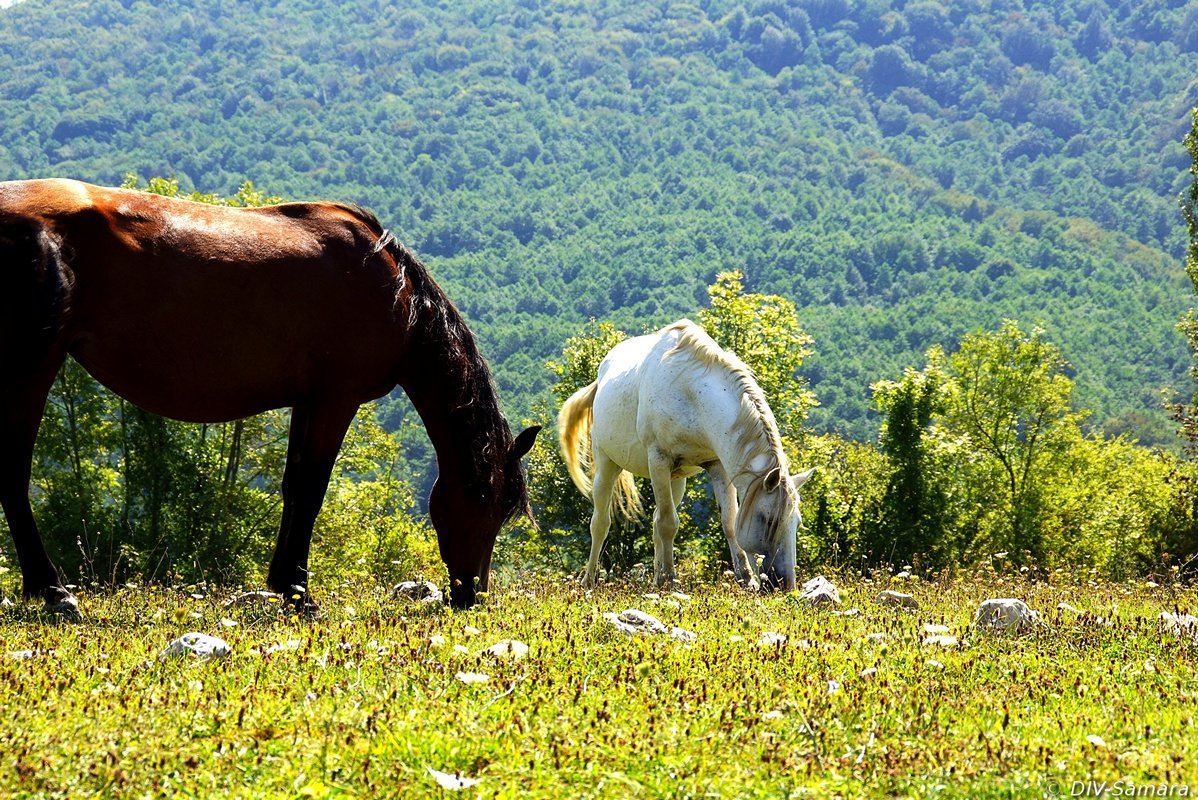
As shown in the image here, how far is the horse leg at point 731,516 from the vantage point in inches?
436

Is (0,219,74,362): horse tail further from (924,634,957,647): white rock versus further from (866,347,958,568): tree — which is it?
(866,347,958,568): tree

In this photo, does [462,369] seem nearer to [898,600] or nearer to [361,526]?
[898,600]

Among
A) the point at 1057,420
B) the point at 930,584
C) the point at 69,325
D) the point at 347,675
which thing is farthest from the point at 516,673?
the point at 1057,420

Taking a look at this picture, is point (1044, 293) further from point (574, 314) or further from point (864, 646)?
point (864, 646)

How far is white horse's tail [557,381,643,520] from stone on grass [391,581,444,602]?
15.4ft

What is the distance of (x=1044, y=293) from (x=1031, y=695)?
191 metres

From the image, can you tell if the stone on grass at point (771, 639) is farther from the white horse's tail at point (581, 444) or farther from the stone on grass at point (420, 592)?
the white horse's tail at point (581, 444)

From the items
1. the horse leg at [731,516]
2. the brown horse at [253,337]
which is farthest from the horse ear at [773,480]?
the brown horse at [253,337]

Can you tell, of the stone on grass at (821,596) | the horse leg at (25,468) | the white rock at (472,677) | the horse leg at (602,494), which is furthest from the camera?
the horse leg at (602,494)

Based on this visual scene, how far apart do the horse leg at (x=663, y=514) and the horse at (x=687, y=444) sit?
0.01m

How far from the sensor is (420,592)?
9.44 meters

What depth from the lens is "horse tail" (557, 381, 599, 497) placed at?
571 inches

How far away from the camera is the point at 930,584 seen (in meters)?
10.9

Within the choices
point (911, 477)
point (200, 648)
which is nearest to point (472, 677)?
point (200, 648)
